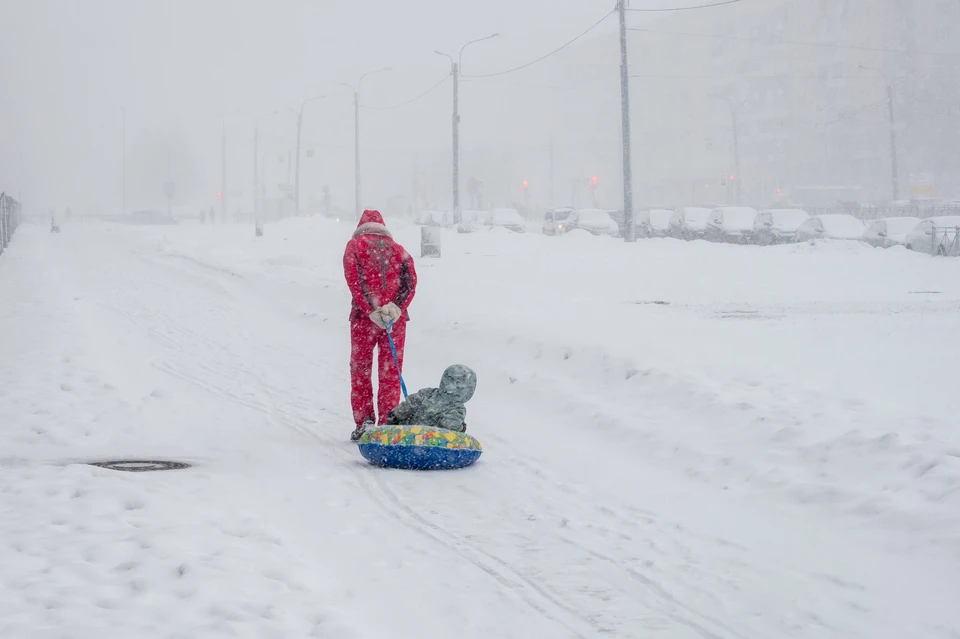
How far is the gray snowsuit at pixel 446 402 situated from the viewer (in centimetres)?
714

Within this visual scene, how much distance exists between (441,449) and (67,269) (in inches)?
865

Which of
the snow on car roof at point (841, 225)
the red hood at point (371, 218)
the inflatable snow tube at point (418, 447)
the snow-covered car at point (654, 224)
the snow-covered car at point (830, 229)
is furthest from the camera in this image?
the snow-covered car at point (654, 224)

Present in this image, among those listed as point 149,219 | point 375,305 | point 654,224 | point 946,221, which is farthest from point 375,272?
point 149,219

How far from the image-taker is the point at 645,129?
13638 centimetres

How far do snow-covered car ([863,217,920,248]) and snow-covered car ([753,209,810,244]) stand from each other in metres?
3.28

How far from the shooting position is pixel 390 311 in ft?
24.6

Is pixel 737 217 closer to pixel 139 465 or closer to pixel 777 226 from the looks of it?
pixel 777 226

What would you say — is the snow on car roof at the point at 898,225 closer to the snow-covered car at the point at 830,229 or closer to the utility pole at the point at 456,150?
the snow-covered car at the point at 830,229

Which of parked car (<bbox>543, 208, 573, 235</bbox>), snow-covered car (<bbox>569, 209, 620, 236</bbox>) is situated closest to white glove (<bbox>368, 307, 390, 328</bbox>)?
snow-covered car (<bbox>569, 209, 620, 236</bbox>)

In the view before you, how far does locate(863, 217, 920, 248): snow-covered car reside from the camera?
33.8 metres

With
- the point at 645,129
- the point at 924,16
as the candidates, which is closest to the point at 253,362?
the point at 924,16

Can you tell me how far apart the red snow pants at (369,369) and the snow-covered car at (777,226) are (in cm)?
3231

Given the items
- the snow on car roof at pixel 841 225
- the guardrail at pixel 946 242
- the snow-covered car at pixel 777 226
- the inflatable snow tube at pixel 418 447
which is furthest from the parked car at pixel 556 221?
the inflatable snow tube at pixel 418 447

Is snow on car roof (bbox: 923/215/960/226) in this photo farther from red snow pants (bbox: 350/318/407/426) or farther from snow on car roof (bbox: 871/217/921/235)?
red snow pants (bbox: 350/318/407/426)
